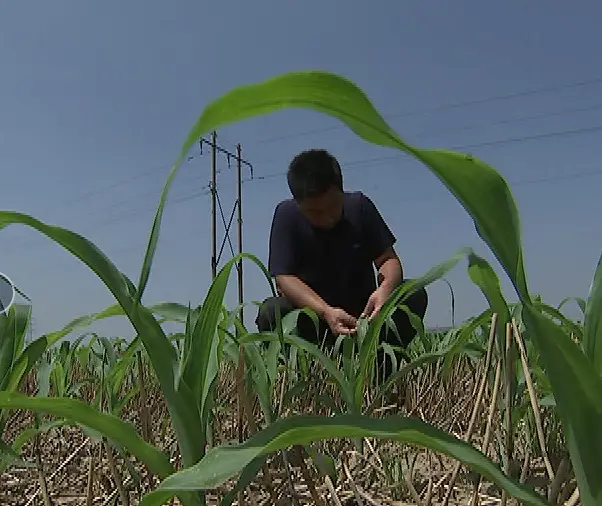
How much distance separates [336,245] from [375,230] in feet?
0.45

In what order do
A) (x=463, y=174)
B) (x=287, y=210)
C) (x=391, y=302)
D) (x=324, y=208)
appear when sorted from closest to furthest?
(x=463, y=174) < (x=391, y=302) < (x=324, y=208) < (x=287, y=210)

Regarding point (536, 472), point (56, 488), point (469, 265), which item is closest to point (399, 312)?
point (536, 472)

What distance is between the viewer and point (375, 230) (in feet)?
7.67

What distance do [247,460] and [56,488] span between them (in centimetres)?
74

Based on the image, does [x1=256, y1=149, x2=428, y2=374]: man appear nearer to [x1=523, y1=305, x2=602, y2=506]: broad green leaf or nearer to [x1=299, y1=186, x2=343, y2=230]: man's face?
[x1=299, y1=186, x2=343, y2=230]: man's face

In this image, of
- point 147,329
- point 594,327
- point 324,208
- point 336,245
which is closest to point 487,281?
point 594,327

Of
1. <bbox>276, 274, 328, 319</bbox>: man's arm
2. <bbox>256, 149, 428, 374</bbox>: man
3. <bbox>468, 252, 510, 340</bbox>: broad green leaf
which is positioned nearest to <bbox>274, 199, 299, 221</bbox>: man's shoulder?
<bbox>256, 149, 428, 374</bbox>: man

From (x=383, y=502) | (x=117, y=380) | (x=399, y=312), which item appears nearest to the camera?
(x=383, y=502)

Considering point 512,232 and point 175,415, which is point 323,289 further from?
point 512,232

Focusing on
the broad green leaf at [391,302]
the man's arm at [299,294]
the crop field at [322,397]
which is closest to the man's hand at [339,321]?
the man's arm at [299,294]

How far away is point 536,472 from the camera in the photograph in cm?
104

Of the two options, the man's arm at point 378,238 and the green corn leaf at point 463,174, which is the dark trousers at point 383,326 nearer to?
the man's arm at point 378,238

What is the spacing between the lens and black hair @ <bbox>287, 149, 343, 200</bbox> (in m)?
2.07

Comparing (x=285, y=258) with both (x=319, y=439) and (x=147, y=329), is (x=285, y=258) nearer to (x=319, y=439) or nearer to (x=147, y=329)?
(x=147, y=329)
